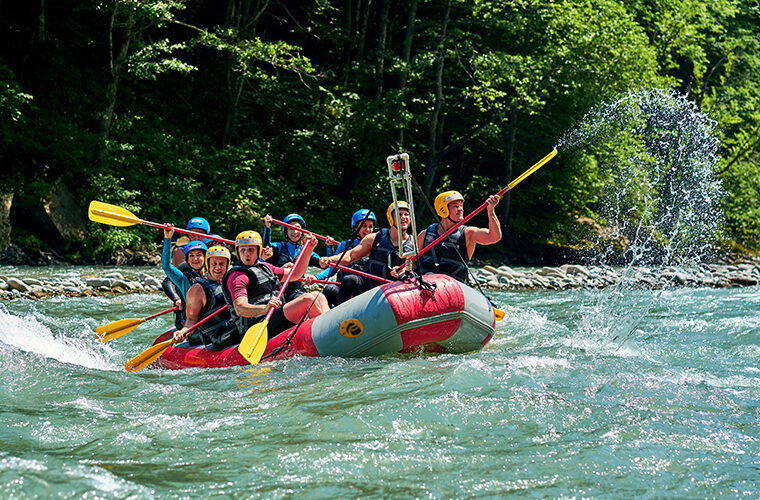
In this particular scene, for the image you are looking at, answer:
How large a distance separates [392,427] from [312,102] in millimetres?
15836

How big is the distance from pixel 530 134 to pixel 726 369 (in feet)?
52.1

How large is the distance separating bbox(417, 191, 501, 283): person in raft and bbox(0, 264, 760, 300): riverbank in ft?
21.4

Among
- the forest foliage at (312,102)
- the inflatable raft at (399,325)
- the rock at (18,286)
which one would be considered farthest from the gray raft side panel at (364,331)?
the forest foliage at (312,102)

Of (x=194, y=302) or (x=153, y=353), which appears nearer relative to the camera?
(x=153, y=353)

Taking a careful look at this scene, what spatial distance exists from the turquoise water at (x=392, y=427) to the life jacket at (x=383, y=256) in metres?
1.51

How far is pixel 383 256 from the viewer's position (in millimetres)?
6965

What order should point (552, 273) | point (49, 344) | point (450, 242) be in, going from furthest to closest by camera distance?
1. point (552, 273)
2. point (49, 344)
3. point (450, 242)

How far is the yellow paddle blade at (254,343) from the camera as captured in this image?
5.45 meters

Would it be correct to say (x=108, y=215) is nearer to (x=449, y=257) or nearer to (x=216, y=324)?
(x=216, y=324)

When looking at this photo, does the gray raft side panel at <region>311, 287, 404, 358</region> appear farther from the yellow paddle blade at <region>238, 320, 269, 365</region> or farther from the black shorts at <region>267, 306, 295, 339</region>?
the black shorts at <region>267, 306, 295, 339</region>

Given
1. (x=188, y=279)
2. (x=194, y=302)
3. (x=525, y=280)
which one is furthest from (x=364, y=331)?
(x=525, y=280)

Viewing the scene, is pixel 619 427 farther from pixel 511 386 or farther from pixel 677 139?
pixel 677 139

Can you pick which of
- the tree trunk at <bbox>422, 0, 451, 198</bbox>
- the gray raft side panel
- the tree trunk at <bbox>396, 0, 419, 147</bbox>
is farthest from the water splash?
the gray raft side panel

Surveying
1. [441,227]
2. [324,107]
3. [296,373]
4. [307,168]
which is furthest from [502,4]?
[296,373]
